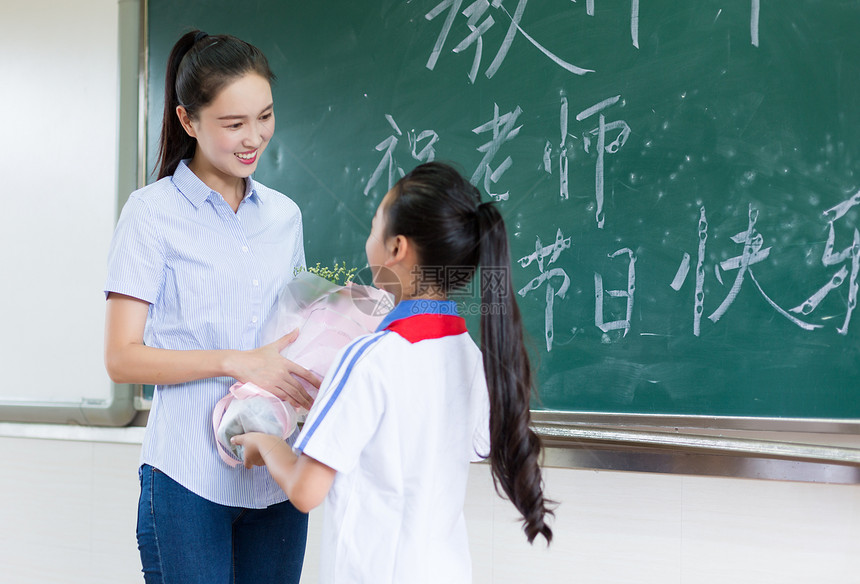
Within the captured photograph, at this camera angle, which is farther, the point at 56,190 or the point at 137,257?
the point at 56,190

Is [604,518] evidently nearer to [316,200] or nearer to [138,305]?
[316,200]

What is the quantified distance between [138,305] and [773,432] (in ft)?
4.85

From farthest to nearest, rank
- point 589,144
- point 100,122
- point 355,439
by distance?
1. point 100,122
2. point 589,144
3. point 355,439

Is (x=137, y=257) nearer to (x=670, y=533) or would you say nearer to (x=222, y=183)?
(x=222, y=183)

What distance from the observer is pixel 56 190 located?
2.42 meters

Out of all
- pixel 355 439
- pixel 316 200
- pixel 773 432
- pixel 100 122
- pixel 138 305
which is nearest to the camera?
pixel 355 439

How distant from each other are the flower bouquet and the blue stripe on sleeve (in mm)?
145

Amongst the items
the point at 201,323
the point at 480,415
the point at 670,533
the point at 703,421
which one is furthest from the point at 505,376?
the point at 670,533

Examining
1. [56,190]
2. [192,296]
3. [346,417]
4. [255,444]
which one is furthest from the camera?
[56,190]

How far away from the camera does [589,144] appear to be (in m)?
1.76

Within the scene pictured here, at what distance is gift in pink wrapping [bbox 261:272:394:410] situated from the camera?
1110 millimetres

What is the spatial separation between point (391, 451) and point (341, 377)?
13cm

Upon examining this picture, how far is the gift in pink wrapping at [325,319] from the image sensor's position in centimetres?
111

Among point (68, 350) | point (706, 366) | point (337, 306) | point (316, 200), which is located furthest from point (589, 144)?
point (68, 350)
